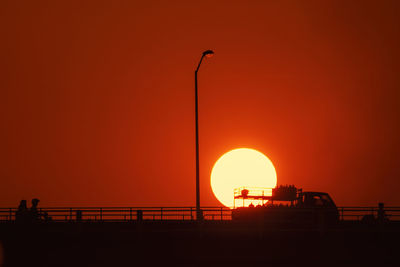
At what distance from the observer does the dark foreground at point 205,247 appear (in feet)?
72.3

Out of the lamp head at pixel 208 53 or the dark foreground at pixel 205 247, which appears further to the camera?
the lamp head at pixel 208 53

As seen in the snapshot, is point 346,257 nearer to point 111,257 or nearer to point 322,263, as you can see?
point 322,263

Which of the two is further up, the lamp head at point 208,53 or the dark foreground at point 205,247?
the lamp head at point 208,53

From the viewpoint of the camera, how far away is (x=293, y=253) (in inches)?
893

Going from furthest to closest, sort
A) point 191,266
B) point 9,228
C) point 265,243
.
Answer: point 9,228, point 265,243, point 191,266

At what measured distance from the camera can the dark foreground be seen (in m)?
22.0

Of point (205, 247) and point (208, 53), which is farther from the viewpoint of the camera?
point (208, 53)

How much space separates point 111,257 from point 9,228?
6.65m

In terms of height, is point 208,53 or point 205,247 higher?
point 208,53

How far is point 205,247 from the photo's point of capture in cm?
2308

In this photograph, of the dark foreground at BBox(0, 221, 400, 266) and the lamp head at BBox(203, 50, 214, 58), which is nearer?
the dark foreground at BBox(0, 221, 400, 266)

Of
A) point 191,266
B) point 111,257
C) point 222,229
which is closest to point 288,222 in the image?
point 222,229

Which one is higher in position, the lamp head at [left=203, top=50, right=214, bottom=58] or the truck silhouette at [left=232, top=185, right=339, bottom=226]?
the lamp head at [left=203, top=50, right=214, bottom=58]

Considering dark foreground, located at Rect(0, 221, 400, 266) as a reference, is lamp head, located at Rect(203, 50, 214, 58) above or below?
above
